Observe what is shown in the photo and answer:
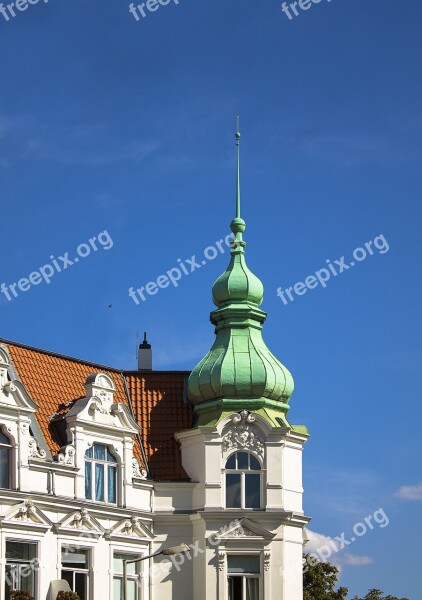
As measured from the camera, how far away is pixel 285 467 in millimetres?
50219

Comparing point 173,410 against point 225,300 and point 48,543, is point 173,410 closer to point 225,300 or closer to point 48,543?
point 225,300

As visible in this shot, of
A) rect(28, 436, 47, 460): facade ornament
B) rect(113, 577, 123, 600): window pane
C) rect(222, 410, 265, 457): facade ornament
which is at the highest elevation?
rect(222, 410, 265, 457): facade ornament

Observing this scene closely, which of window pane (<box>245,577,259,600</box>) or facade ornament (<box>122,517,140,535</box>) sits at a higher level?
facade ornament (<box>122,517,140,535</box>)

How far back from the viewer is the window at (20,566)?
1757 inches

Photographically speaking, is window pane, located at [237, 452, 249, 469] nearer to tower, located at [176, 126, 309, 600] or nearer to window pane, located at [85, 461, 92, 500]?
tower, located at [176, 126, 309, 600]

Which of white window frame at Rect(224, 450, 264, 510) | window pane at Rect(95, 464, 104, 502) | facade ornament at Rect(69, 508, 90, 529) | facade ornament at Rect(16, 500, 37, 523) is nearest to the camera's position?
facade ornament at Rect(16, 500, 37, 523)

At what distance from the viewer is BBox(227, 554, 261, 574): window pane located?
49125mm

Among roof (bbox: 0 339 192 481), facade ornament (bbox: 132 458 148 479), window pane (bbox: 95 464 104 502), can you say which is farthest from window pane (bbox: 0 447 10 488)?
facade ornament (bbox: 132 458 148 479)

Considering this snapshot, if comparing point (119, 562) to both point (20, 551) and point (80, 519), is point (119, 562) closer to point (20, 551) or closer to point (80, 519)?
point (80, 519)

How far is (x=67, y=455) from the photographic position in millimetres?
47375

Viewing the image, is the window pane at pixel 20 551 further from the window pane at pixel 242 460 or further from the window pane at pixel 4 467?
the window pane at pixel 242 460

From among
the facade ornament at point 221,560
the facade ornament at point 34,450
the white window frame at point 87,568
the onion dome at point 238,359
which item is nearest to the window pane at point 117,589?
the white window frame at point 87,568

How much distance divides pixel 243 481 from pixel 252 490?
0.41m

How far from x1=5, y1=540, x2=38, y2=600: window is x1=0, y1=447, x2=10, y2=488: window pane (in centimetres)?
171
